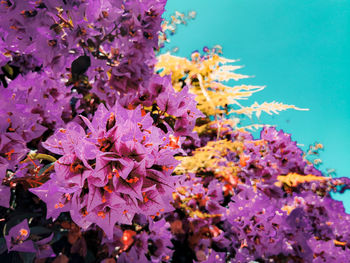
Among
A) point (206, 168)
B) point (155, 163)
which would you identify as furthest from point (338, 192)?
point (155, 163)

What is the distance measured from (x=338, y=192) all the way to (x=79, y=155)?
241cm

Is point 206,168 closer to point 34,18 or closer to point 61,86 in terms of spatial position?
point 61,86

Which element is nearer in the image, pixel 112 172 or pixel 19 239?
pixel 112 172

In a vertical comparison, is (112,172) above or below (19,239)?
above

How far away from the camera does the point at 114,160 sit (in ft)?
1.55

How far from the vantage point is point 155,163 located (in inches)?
19.6

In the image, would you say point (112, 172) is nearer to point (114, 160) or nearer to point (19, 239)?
point (114, 160)

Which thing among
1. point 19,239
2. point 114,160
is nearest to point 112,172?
point 114,160

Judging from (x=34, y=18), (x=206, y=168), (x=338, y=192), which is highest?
(x=338, y=192)

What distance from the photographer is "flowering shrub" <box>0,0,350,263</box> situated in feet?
1.59

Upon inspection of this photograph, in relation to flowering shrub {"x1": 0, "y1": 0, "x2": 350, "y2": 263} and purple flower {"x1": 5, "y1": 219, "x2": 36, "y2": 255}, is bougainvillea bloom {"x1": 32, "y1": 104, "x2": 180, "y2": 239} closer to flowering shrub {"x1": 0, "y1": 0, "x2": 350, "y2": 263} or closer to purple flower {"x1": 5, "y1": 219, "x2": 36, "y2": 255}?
flowering shrub {"x1": 0, "y1": 0, "x2": 350, "y2": 263}

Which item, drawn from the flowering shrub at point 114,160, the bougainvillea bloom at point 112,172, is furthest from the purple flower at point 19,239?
the bougainvillea bloom at point 112,172

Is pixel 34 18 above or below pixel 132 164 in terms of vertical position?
above

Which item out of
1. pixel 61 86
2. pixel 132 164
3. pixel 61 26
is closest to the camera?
pixel 132 164
